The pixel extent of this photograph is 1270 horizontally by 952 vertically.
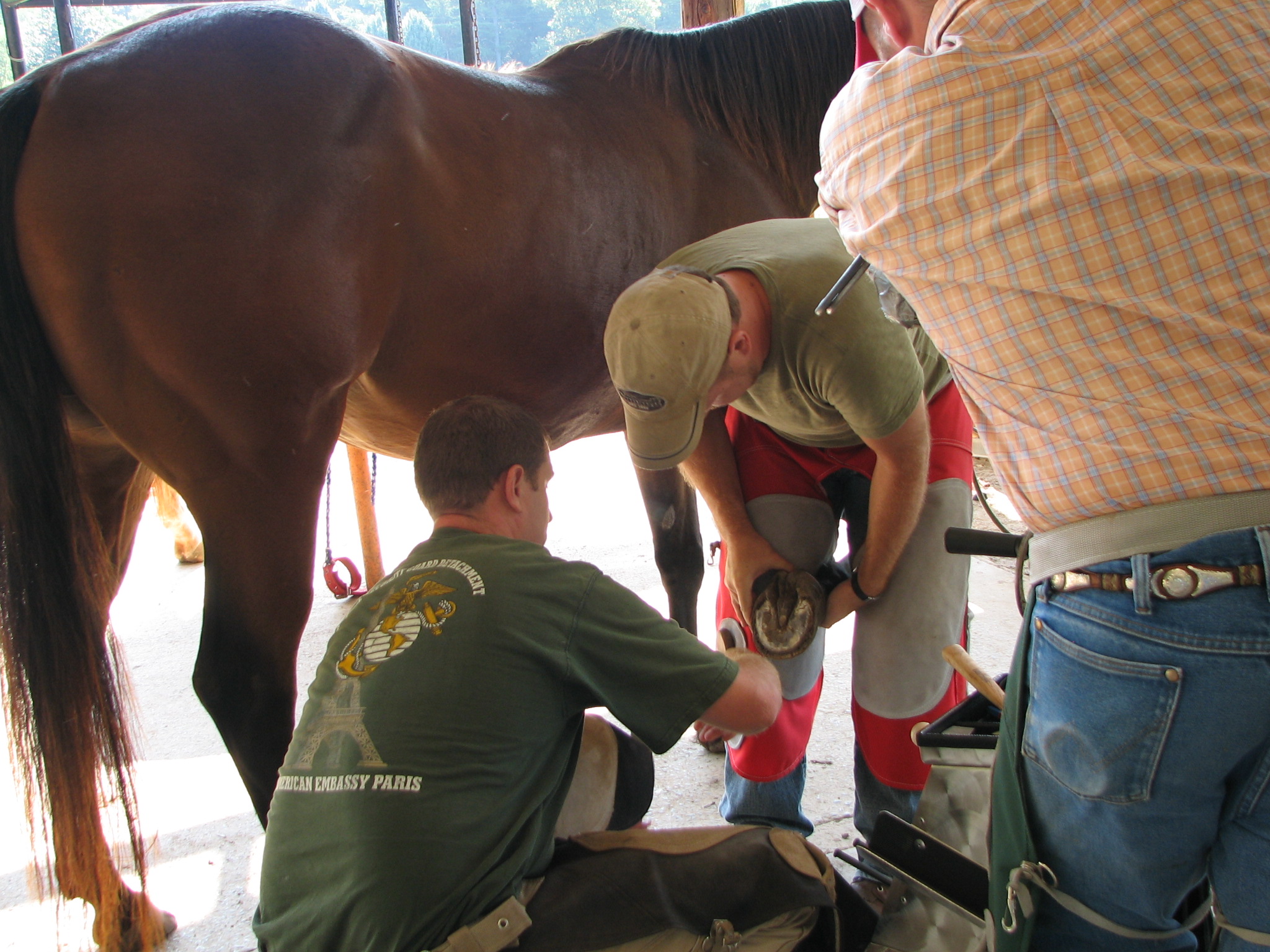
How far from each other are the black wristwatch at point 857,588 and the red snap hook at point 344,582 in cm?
205

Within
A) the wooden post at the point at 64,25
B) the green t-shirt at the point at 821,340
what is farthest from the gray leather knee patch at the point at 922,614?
the wooden post at the point at 64,25

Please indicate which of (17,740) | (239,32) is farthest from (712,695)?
(239,32)

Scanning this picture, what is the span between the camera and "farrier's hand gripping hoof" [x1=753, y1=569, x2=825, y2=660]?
157 cm

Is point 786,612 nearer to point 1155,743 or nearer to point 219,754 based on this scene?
point 1155,743

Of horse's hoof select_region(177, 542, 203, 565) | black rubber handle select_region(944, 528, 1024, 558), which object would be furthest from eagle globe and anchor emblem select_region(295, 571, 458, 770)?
horse's hoof select_region(177, 542, 203, 565)

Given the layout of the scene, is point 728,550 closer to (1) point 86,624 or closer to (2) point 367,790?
(2) point 367,790

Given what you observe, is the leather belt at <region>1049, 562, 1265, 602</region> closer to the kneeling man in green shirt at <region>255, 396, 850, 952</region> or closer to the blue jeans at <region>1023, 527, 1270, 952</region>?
the blue jeans at <region>1023, 527, 1270, 952</region>

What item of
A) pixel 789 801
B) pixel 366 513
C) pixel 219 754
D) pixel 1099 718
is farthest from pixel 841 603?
pixel 366 513

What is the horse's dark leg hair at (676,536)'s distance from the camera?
233cm

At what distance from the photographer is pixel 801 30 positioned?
2180 mm

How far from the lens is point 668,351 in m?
1.25

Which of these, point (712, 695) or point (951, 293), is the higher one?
point (951, 293)

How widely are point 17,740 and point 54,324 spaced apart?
26.9 inches

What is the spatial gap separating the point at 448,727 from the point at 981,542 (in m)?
0.66
